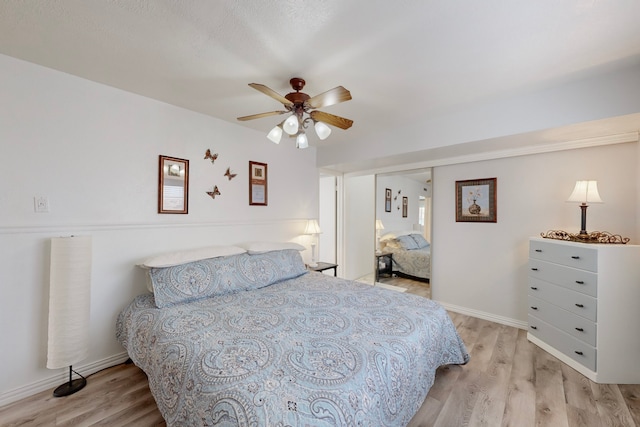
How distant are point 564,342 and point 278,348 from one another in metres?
2.54

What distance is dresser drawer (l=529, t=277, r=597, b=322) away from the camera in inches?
83.2

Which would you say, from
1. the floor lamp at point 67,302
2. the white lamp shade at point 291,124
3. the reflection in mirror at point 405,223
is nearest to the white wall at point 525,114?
the reflection in mirror at point 405,223

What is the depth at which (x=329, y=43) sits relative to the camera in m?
1.63

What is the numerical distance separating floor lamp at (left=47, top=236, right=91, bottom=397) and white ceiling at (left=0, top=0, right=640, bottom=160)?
1.32m

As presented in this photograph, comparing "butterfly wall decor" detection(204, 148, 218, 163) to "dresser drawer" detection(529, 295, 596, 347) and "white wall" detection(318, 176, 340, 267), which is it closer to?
"white wall" detection(318, 176, 340, 267)

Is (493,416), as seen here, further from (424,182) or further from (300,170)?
(300,170)

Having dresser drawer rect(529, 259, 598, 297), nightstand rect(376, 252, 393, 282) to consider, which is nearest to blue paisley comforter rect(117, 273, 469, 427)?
dresser drawer rect(529, 259, 598, 297)

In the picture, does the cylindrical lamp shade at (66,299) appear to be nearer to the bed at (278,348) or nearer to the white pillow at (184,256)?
the bed at (278,348)

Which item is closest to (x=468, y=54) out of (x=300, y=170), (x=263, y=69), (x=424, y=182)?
(x=263, y=69)

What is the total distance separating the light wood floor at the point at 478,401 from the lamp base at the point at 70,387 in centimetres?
4

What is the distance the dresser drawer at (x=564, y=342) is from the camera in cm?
208

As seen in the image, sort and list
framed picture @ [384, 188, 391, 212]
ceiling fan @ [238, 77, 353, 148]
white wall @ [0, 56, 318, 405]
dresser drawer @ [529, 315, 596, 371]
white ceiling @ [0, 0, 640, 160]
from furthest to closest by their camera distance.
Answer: framed picture @ [384, 188, 391, 212], dresser drawer @ [529, 315, 596, 371], white wall @ [0, 56, 318, 405], ceiling fan @ [238, 77, 353, 148], white ceiling @ [0, 0, 640, 160]

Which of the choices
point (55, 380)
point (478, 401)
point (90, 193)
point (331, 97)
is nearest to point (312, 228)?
point (331, 97)

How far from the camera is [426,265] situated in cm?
384
